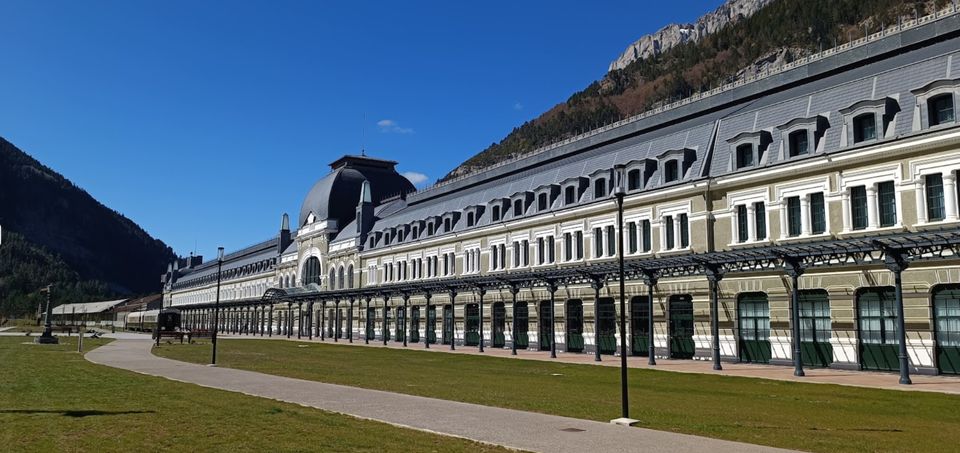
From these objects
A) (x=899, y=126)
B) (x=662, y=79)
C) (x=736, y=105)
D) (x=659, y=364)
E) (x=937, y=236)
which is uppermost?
(x=662, y=79)

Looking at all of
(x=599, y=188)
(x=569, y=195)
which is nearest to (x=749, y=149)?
(x=599, y=188)

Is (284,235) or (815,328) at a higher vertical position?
(284,235)

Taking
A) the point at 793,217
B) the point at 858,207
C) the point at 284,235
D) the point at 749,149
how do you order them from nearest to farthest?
1. the point at 858,207
2. the point at 793,217
3. the point at 749,149
4. the point at 284,235

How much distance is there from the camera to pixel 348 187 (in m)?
91.4

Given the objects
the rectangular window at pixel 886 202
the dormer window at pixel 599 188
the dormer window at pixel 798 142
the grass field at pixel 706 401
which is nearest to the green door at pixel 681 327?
the grass field at pixel 706 401

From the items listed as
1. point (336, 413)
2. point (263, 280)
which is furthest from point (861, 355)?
point (263, 280)

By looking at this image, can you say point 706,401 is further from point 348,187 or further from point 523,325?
point 348,187

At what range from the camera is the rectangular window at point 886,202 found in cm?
3150

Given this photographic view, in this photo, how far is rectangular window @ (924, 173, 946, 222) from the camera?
98.1ft

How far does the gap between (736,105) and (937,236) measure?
A: 18509 millimetres

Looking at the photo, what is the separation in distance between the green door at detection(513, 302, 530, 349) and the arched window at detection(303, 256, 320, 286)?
42362mm

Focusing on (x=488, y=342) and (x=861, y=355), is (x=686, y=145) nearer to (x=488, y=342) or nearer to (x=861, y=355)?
(x=861, y=355)

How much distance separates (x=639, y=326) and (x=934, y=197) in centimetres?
1782

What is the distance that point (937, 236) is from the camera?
26047mm
